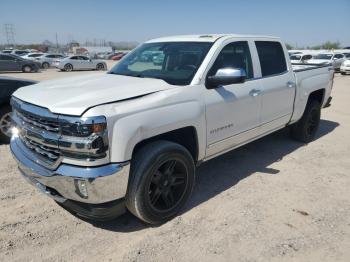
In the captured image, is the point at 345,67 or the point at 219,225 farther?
the point at 345,67

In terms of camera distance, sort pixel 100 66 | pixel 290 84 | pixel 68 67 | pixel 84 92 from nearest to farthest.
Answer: pixel 84 92 → pixel 290 84 → pixel 68 67 → pixel 100 66

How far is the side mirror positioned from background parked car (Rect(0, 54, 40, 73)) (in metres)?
25.4

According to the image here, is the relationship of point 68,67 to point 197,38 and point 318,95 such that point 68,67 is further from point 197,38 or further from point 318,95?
point 197,38

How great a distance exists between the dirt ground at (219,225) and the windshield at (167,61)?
4.91 ft

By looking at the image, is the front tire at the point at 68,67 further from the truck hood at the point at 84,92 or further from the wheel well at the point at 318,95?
the truck hood at the point at 84,92

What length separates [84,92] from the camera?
3.29 m

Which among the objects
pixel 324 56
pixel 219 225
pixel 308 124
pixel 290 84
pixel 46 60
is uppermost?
pixel 290 84

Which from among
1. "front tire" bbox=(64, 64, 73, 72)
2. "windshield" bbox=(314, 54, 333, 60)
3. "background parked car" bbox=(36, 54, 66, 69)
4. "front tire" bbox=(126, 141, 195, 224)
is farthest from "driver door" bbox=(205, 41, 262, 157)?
"background parked car" bbox=(36, 54, 66, 69)

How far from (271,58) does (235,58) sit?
101 centimetres

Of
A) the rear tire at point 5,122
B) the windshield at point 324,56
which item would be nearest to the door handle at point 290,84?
the rear tire at point 5,122

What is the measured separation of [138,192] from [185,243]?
665 millimetres

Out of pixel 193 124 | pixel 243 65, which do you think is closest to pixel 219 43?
pixel 243 65

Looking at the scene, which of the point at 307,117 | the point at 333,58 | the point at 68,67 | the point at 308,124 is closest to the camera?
the point at 307,117

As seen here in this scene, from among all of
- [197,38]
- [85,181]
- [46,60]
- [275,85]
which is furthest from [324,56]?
[85,181]
